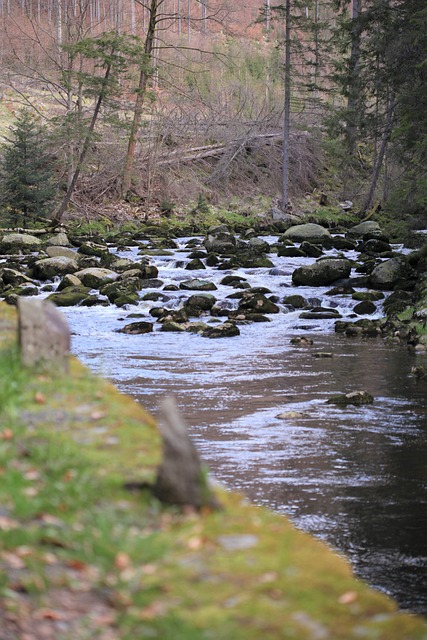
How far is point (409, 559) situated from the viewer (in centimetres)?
651

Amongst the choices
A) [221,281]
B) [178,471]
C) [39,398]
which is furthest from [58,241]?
[178,471]

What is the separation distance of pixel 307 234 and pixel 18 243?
33.7 feet

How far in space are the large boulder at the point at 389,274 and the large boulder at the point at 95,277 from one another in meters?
6.73

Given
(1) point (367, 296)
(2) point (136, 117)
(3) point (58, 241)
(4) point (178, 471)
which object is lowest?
(4) point (178, 471)

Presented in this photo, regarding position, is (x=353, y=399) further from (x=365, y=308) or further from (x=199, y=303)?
(x=199, y=303)

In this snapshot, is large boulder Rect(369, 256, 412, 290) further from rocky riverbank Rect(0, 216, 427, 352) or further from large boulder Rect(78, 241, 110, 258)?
large boulder Rect(78, 241, 110, 258)

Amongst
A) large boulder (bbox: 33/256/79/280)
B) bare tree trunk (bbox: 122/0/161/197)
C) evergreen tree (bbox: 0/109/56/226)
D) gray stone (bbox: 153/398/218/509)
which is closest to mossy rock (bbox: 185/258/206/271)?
large boulder (bbox: 33/256/79/280)

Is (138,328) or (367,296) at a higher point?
(367,296)

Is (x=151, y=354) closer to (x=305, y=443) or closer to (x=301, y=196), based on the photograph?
(x=305, y=443)

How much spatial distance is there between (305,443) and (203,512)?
549 centimetres

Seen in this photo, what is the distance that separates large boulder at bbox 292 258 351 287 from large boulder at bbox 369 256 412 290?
885 mm

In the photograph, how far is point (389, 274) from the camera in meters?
21.9

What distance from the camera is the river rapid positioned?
7043 mm

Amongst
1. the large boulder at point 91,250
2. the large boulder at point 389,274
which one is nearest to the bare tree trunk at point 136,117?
the large boulder at point 91,250
